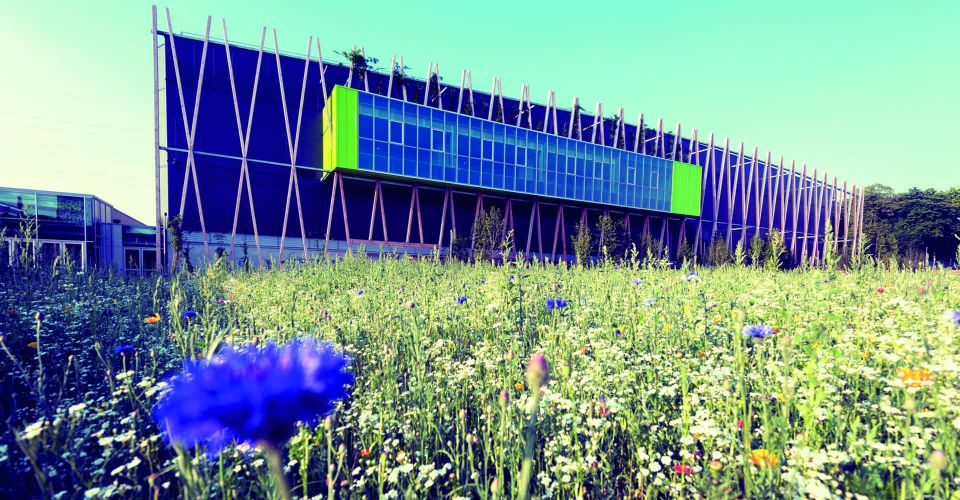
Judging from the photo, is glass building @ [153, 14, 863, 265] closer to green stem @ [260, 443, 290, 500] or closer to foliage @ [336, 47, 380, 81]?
foliage @ [336, 47, 380, 81]

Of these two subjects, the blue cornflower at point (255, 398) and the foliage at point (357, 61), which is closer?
the blue cornflower at point (255, 398)

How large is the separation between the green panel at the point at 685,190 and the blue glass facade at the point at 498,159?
603 millimetres

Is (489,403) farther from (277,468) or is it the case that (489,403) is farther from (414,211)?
(414,211)

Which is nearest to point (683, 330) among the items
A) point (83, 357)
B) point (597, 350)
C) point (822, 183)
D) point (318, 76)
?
point (597, 350)

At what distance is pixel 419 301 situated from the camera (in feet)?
11.8

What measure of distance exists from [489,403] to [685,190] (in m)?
31.2

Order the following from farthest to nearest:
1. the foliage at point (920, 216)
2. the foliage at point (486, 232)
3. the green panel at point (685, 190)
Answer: the foliage at point (920, 216) → the green panel at point (685, 190) → the foliage at point (486, 232)

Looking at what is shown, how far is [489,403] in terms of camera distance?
A: 6.14ft

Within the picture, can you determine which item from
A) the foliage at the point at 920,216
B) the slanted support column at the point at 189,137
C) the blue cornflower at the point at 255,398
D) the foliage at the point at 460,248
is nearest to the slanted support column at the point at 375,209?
the foliage at the point at 460,248

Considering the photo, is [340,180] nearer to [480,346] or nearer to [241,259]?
[241,259]

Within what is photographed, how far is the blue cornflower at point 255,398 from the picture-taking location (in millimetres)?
590

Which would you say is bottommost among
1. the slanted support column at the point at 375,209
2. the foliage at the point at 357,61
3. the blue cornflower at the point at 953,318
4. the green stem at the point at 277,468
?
the green stem at the point at 277,468

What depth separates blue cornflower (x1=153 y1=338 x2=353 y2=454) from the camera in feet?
1.94

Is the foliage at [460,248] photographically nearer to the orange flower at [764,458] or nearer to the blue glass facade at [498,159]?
the blue glass facade at [498,159]
